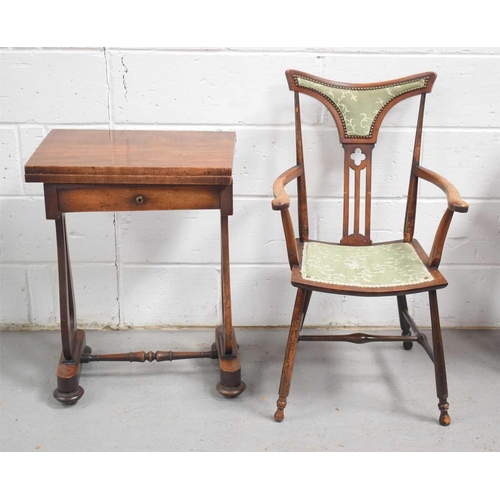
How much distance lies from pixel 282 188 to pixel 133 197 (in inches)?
17.9

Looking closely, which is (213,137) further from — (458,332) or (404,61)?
(458,332)

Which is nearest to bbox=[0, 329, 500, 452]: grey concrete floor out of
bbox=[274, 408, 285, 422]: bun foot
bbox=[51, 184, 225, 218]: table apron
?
bbox=[274, 408, 285, 422]: bun foot

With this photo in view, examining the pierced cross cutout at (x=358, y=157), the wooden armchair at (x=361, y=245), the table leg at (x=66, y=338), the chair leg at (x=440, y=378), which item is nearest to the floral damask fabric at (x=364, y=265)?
the wooden armchair at (x=361, y=245)

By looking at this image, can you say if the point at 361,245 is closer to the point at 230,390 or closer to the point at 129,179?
the point at 230,390

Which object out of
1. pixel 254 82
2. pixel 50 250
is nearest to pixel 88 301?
pixel 50 250

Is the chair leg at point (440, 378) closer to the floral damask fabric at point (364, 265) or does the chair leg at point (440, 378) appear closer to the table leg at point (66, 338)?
the floral damask fabric at point (364, 265)

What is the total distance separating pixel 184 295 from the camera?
291 cm

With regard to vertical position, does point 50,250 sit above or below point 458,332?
above

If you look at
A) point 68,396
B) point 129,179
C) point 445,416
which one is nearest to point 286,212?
point 129,179

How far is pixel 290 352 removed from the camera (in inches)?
A: 91.3

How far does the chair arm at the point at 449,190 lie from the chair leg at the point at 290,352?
52 centimetres

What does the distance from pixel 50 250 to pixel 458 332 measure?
1649mm

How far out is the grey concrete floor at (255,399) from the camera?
2252mm

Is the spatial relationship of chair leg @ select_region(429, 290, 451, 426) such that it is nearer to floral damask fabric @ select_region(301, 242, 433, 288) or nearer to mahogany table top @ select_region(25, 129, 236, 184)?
floral damask fabric @ select_region(301, 242, 433, 288)
